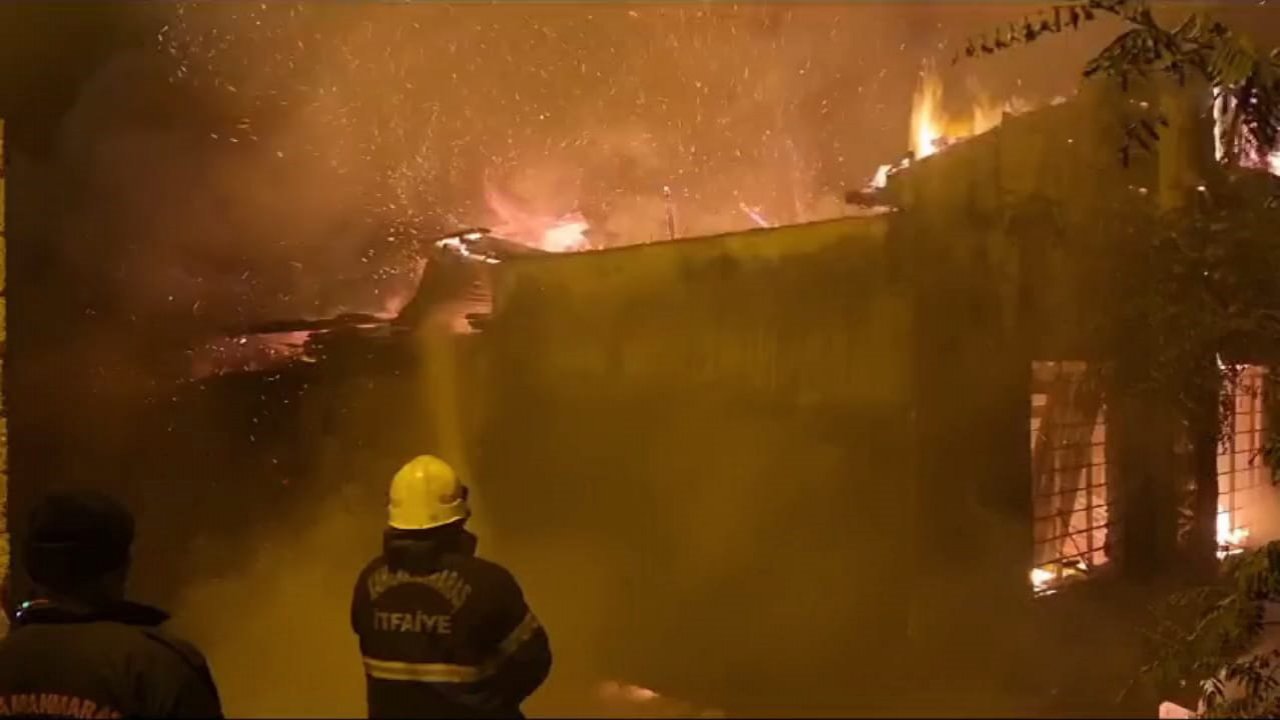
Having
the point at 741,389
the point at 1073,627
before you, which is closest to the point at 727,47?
the point at 741,389

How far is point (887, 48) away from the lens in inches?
153

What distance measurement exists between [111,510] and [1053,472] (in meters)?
3.38

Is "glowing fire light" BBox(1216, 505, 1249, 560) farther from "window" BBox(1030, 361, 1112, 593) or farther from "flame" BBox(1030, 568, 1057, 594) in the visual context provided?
"flame" BBox(1030, 568, 1057, 594)

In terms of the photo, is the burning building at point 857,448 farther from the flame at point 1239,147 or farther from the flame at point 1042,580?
the flame at point 1239,147

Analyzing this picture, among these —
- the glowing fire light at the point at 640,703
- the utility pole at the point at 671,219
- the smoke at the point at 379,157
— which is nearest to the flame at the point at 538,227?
the smoke at the point at 379,157

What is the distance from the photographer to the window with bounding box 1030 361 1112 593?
13.2 feet

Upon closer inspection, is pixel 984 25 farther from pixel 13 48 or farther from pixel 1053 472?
pixel 13 48

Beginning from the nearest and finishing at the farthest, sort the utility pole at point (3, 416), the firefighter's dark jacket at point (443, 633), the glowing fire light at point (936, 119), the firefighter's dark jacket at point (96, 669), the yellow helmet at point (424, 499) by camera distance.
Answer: the firefighter's dark jacket at point (96, 669)
the firefighter's dark jacket at point (443, 633)
the yellow helmet at point (424, 499)
the utility pole at point (3, 416)
the glowing fire light at point (936, 119)

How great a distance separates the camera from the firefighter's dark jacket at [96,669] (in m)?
1.79

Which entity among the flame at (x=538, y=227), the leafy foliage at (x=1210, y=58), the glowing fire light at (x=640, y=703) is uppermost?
the leafy foliage at (x=1210, y=58)

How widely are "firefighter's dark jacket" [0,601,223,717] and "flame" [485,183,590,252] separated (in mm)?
2113

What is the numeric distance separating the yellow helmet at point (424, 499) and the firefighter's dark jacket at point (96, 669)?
818 mm

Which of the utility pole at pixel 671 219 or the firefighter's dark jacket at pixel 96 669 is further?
the utility pole at pixel 671 219

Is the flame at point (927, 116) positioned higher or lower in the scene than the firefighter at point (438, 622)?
higher
